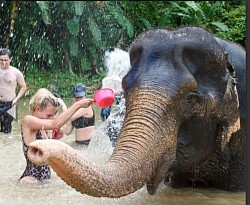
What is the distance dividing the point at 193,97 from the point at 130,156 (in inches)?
30.5

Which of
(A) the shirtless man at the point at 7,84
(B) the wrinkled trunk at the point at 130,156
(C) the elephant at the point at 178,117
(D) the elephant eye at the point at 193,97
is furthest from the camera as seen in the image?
(A) the shirtless man at the point at 7,84

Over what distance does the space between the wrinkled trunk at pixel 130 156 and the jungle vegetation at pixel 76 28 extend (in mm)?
9257

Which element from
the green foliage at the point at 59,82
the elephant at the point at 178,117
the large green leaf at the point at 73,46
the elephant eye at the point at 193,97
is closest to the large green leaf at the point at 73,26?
the large green leaf at the point at 73,46

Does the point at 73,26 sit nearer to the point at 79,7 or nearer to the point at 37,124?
the point at 79,7

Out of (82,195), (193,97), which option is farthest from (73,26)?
(193,97)

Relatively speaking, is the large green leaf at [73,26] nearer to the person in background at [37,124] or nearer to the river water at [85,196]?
the river water at [85,196]

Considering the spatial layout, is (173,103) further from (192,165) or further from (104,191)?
(104,191)

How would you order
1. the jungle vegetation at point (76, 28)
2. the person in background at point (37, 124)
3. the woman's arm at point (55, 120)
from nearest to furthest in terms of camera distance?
the woman's arm at point (55, 120) < the person in background at point (37, 124) < the jungle vegetation at point (76, 28)

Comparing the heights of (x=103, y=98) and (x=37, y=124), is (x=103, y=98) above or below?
→ above

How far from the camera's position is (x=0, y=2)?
13.0m

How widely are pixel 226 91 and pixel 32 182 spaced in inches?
70.3

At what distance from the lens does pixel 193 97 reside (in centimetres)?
346

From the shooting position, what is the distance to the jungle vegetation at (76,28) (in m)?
12.9

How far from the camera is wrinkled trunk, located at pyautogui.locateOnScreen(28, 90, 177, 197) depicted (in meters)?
2.34
